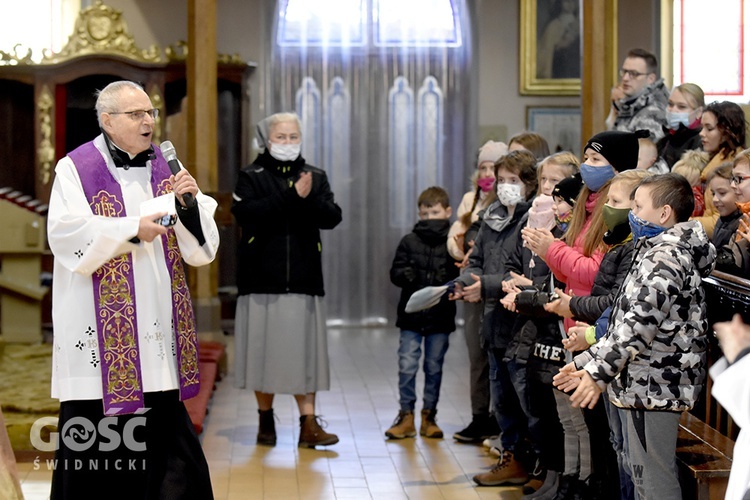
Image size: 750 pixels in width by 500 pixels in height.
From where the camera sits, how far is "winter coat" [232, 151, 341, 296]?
6.11 meters

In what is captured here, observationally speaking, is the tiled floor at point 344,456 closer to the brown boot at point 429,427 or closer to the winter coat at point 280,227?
the brown boot at point 429,427

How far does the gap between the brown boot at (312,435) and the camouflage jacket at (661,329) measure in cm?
270

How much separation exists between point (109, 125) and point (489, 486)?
2398 millimetres

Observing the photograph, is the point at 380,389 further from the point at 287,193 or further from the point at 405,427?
the point at 287,193

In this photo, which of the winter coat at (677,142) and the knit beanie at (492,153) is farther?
the knit beanie at (492,153)

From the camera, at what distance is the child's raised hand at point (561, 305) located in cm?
432

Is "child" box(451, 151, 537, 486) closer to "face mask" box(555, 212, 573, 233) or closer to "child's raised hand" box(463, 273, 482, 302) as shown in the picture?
"child's raised hand" box(463, 273, 482, 302)

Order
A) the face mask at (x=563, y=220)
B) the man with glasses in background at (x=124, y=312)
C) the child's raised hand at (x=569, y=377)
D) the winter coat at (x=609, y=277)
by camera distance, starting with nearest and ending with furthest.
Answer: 1. the child's raised hand at (x=569, y=377)
2. the winter coat at (x=609, y=277)
3. the man with glasses in background at (x=124, y=312)
4. the face mask at (x=563, y=220)

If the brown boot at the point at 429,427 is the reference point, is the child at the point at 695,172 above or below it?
above

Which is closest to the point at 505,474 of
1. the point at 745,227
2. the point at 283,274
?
the point at 283,274

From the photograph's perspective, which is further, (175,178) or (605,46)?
(605,46)

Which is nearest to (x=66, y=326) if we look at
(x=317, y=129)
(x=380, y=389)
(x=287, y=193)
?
(x=287, y=193)

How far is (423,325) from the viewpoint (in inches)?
250

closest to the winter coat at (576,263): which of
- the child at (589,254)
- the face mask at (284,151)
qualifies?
the child at (589,254)
